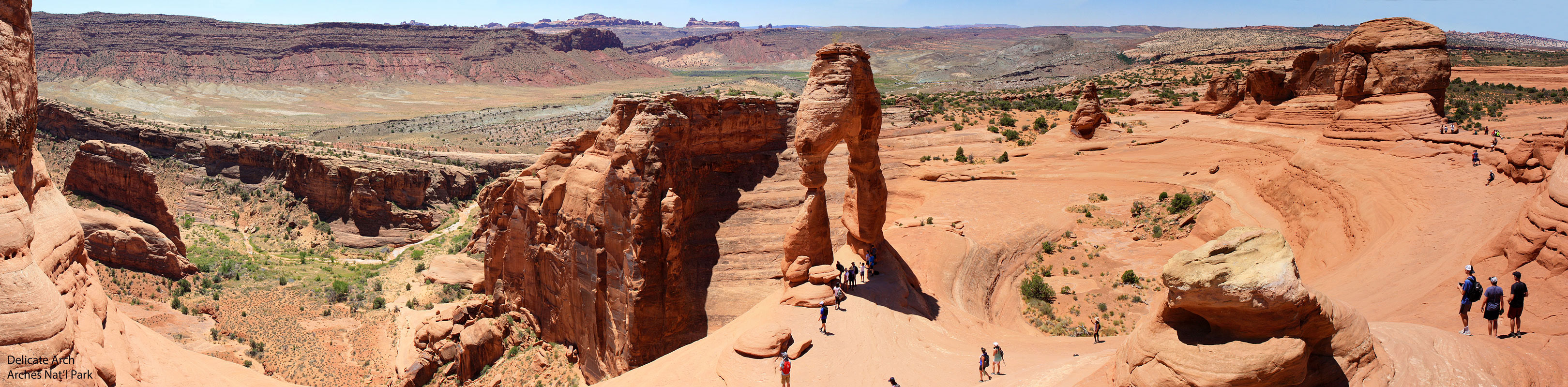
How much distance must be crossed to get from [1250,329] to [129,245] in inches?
1400

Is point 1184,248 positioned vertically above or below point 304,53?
below

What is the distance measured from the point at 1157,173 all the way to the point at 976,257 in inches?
631

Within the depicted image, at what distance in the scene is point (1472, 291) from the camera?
11.2 m

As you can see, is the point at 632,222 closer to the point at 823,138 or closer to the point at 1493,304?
the point at 823,138

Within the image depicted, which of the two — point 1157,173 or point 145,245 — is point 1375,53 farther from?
point 145,245

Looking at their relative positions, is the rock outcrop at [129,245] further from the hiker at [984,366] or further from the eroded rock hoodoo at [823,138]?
the hiker at [984,366]

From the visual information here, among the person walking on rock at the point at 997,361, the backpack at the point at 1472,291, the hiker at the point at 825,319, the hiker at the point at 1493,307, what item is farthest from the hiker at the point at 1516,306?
the hiker at the point at 825,319

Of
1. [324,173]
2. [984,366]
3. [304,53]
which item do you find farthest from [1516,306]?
[304,53]

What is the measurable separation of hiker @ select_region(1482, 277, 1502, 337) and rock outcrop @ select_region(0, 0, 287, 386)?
19.8 m

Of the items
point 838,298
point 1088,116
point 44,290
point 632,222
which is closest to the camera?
point 44,290

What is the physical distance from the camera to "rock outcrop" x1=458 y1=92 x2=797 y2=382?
19.7 meters

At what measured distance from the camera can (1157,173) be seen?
33.5 metres

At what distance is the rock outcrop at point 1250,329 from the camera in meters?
8.88

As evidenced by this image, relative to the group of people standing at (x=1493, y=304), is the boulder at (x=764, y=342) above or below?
below
